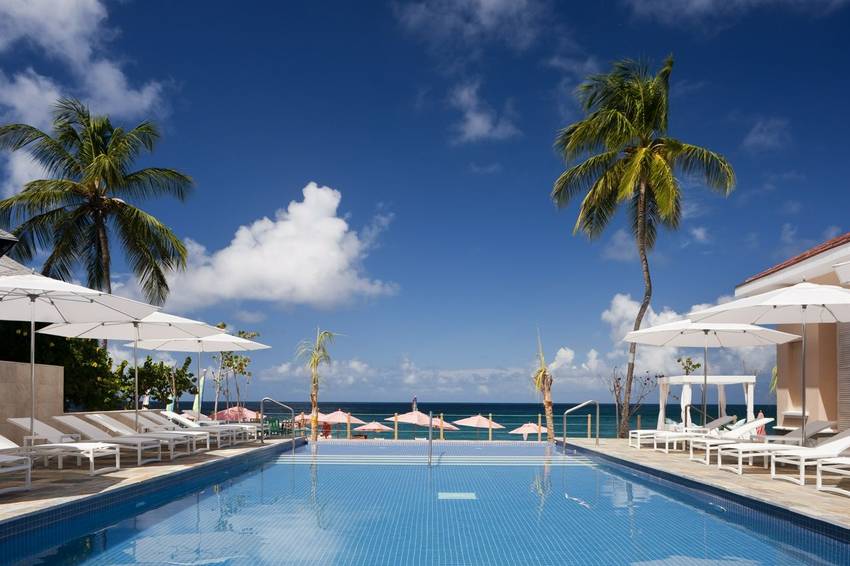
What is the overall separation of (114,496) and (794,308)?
9.57 meters

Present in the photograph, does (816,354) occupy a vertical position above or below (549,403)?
above

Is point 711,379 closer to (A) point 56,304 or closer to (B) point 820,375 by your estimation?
(B) point 820,375

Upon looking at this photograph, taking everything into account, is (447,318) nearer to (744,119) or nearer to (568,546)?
(744,119)

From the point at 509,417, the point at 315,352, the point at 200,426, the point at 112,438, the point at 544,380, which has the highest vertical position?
the point at 315,352

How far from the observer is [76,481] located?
9.05m

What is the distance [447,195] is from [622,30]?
14.6 meters

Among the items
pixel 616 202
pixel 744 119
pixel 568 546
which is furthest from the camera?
pixel 744 119

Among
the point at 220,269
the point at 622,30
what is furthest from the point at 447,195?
the point at 622,30

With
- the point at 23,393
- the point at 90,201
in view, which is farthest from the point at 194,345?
the point at 90,201

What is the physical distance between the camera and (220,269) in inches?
1403

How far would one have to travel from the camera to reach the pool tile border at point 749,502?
21.6ft

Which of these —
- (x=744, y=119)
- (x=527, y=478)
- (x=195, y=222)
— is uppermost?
(x=744, y=119)

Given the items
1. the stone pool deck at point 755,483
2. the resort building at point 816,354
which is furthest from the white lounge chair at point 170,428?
the resort building at point 816,354

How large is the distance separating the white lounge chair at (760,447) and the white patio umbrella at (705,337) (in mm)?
1932
